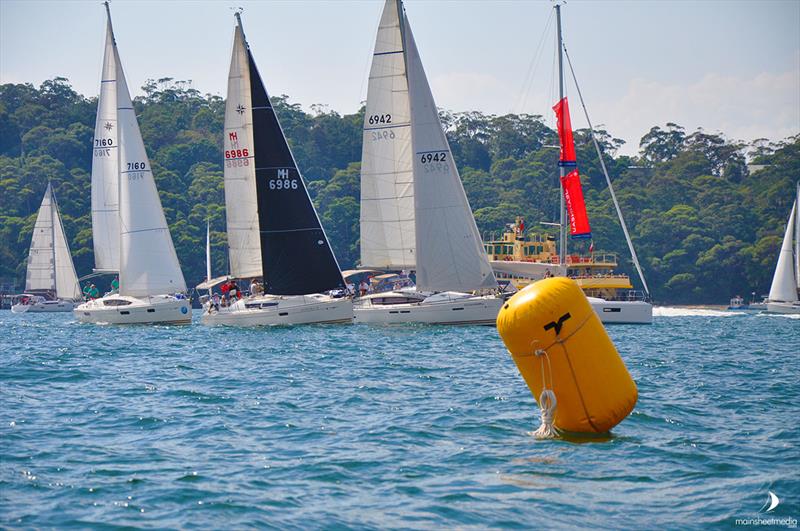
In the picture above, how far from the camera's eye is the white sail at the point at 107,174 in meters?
43.2

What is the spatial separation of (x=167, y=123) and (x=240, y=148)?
77176 mm

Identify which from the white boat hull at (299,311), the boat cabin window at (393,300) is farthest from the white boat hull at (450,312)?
the white boat hull at (299,311)

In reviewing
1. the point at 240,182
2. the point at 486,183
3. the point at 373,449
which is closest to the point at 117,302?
the point at 240,182

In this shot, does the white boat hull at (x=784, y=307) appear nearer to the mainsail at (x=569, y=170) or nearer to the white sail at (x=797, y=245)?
the white sail at (x=797, y=245)

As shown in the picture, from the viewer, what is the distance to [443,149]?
123ft

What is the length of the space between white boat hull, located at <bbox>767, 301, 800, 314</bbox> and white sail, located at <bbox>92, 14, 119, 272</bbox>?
38.4 m

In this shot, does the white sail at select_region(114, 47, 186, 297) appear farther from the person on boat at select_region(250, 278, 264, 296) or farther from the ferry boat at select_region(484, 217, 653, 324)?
the ferry boat at select_region(484, 217, 653, 324)

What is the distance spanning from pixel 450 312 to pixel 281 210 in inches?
258

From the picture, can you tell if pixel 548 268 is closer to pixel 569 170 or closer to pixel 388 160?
pixel 569 170

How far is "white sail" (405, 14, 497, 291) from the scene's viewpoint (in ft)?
122

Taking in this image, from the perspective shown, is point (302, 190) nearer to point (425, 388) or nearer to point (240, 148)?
point (240, 148)

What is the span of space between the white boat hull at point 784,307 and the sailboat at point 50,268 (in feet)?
139

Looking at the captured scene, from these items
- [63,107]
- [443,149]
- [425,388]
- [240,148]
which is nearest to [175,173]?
[63,107]

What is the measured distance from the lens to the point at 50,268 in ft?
252
